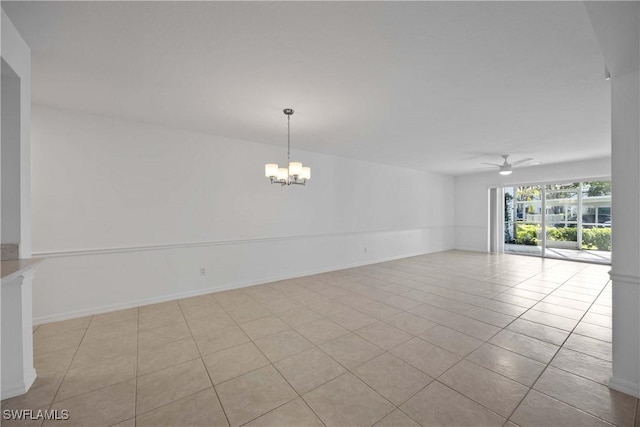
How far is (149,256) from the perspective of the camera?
3.66 meters

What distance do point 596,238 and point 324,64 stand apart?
9.33 metres

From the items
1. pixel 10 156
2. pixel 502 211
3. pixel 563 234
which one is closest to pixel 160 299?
pixel 10 156

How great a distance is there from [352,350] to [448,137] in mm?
3827

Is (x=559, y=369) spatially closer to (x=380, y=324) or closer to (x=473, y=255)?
(x=380, y=324)

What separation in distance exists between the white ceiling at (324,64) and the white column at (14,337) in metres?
1.88

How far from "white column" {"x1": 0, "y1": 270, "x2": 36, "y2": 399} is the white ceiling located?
74.1 inches

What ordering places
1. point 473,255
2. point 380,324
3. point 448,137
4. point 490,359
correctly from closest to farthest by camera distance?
point 490,359, point 380,324, point 448,137, point 473,255

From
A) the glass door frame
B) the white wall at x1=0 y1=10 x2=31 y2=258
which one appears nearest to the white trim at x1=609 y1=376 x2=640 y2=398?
the white wall at x1=0 y1=10 x2=31 y2=258

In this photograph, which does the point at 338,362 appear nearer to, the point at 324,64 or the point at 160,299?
the point at 324,64

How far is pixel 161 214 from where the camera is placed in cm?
375

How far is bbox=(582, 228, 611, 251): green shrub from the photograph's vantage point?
6.80 meters

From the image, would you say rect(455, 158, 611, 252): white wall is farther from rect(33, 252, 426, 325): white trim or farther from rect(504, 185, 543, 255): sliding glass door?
rect(33, 252, 426, 325): white trim

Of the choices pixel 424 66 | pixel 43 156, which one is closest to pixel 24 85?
pixel 43 156

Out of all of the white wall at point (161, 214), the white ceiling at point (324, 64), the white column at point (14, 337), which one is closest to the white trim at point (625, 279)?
the white ceiling at point (324, 64)
